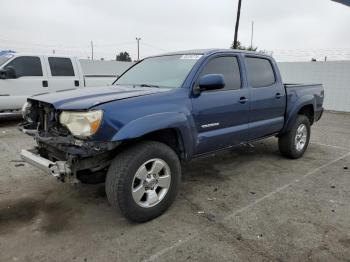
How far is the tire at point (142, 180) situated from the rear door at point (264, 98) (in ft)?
5.64

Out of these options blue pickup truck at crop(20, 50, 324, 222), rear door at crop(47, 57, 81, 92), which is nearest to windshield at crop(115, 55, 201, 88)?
blue pickup truck at crop(20, 50, 324, 222)

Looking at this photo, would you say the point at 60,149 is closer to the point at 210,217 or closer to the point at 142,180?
the point at 142,180

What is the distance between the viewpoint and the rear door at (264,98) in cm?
461

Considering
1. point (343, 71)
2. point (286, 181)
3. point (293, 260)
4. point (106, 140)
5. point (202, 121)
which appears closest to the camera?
point (293, 260)

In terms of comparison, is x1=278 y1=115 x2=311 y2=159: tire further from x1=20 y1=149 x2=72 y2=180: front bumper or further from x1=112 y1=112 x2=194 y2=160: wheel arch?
x1=20 y1=149 x2=72 y2=180: front bumper

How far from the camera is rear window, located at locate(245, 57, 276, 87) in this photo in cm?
468

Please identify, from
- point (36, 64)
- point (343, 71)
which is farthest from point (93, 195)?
point (343, 71)

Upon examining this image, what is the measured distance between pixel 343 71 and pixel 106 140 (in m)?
13.6

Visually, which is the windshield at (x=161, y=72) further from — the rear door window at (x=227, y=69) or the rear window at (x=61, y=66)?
the rear window at (x=61, y=66)

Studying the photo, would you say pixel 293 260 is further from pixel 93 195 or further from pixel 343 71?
pixel 343 71

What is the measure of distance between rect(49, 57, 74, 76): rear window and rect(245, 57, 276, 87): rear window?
20.0 ft

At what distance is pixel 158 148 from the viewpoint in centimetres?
326

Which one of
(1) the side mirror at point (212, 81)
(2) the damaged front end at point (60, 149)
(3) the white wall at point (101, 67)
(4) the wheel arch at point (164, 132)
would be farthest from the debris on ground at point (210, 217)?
(3) the white wall at point (101, 67)

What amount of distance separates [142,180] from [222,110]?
4.73 ft
